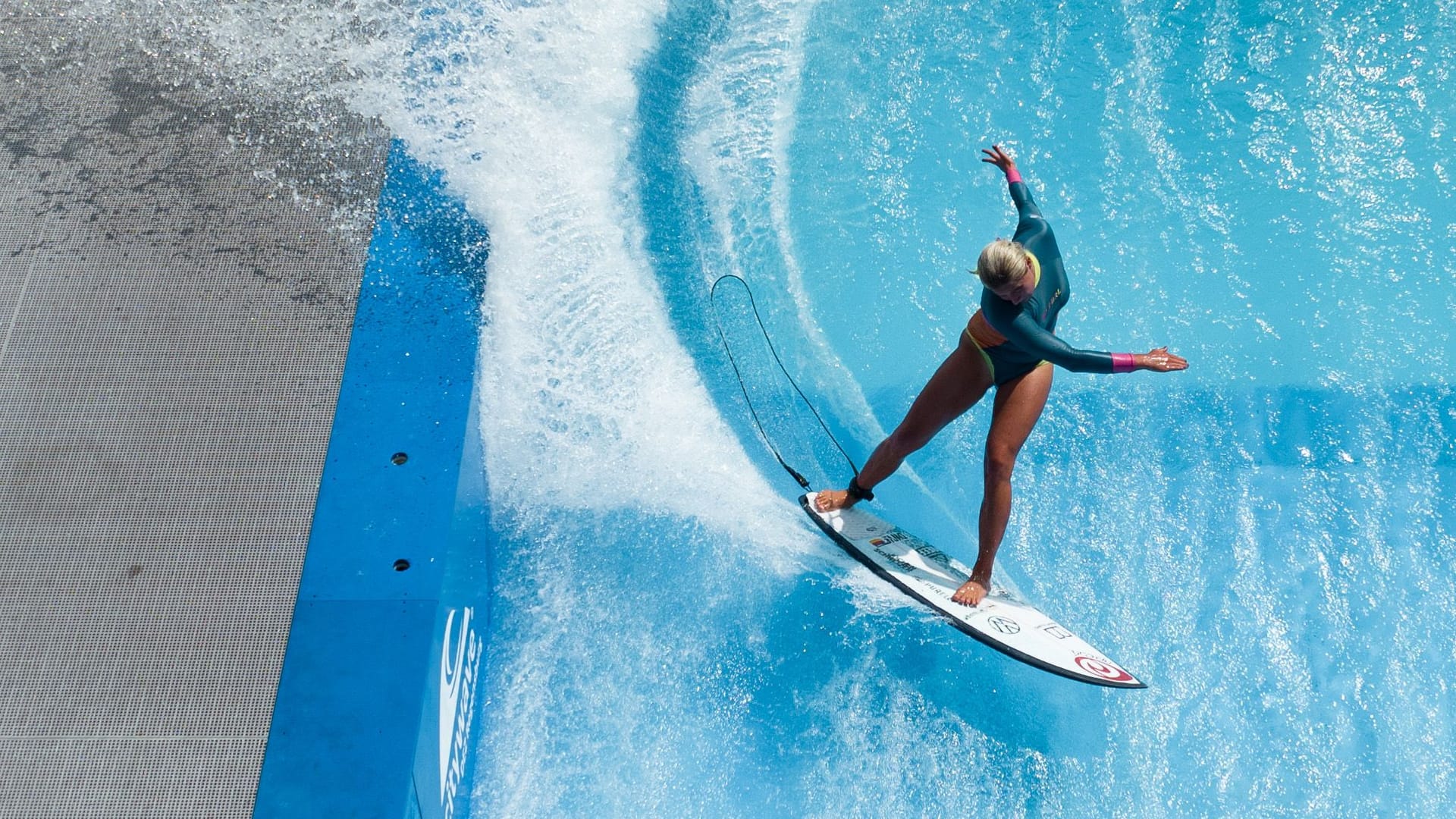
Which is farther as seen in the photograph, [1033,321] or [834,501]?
[834,501]

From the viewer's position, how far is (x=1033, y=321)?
2.87m

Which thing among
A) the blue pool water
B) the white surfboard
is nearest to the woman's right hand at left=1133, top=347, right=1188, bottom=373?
the white surfboard

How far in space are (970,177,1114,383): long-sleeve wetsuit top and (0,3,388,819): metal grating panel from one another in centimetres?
267

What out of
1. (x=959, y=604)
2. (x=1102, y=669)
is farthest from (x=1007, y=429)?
(x=1102, y=669)

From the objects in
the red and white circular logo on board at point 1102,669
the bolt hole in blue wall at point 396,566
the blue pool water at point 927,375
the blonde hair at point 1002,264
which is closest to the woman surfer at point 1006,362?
the blonde hair at point 1002,264

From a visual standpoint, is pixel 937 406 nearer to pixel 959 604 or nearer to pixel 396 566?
pixel 959 604

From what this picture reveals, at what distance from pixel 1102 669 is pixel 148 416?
152 inches

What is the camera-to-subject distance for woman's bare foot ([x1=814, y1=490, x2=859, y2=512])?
3.79m

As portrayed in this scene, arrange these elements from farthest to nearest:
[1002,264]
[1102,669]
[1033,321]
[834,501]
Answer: [834,501] < [1102,669] < [1033,321] < [1002,264]

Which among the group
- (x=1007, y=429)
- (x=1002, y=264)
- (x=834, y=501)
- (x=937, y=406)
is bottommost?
(x=834, y=501)

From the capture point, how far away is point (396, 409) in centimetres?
372

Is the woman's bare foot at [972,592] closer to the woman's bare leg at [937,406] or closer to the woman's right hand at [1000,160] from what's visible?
the woman's bare leg at [937,406]

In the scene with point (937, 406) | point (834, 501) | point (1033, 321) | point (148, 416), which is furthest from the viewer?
point (834, 501)

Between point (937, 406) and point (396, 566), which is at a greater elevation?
point (937, 406)
